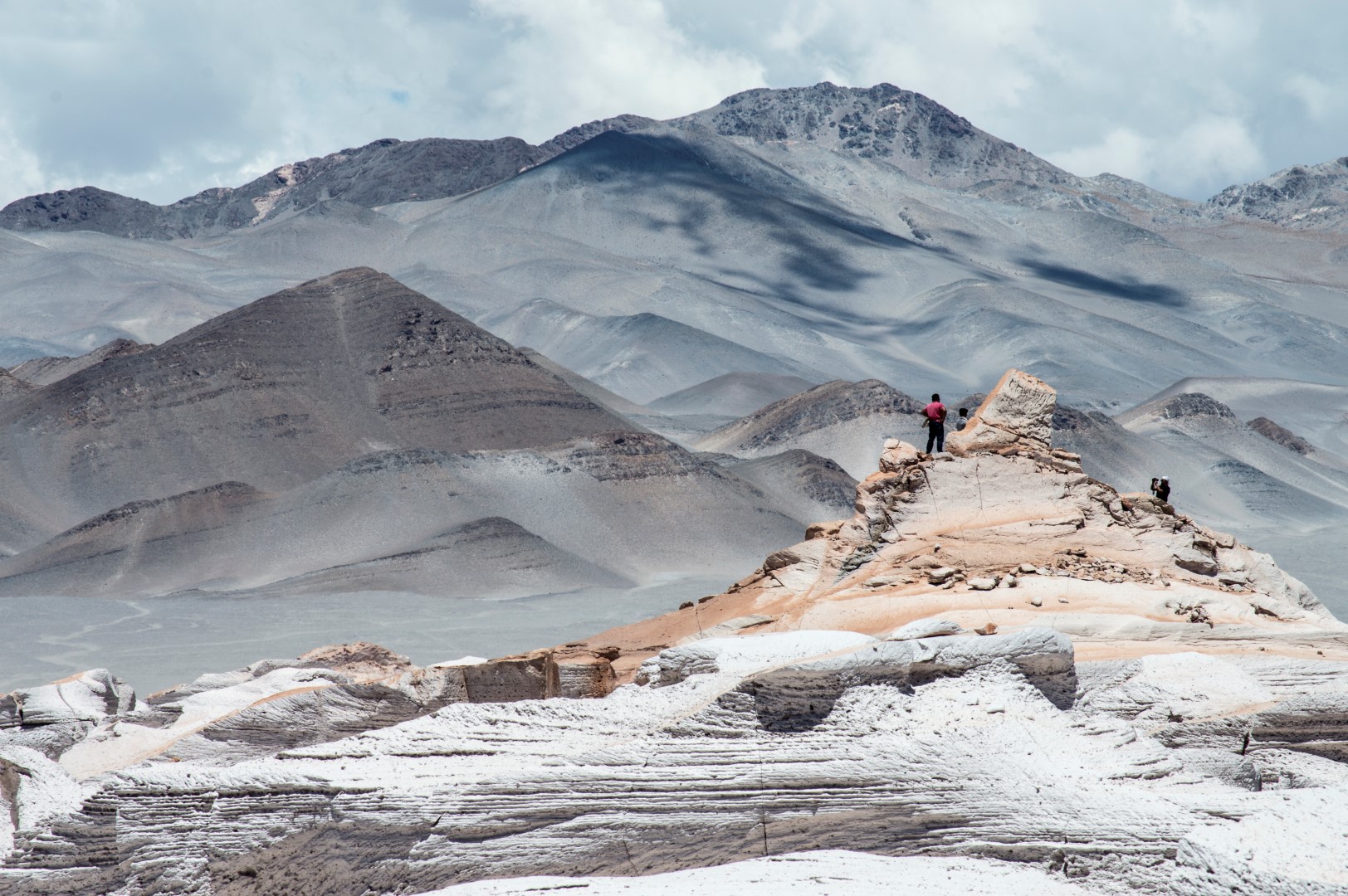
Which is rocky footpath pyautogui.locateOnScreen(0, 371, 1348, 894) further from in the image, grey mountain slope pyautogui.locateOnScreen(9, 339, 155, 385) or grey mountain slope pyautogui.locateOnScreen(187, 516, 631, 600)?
grey mountain slope pyautogui.locateOnScreen(9, 339, 155, 385)

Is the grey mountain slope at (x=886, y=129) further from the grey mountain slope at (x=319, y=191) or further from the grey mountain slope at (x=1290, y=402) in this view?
the grey mountain slope at (x=1290, y=402)

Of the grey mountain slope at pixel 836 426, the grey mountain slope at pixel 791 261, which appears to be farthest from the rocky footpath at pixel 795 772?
the grey mountain slope at pixel 791 261

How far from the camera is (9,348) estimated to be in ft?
235

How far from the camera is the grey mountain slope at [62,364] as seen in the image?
5031 centimetres

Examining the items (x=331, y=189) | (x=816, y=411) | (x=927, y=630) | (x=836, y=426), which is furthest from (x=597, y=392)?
(x=331, y=189)

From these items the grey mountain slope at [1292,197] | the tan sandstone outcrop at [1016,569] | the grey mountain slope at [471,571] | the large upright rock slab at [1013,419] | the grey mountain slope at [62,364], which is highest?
the grey mountain slope at [1292,197]

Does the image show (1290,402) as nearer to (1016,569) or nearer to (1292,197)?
(1016,569)

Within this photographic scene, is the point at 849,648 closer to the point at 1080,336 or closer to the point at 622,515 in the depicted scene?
the point at 622,515

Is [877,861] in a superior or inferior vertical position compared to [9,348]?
inferior

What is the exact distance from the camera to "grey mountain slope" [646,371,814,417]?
62406 millimetres

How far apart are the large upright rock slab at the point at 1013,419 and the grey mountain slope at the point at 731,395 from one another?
5056 cm

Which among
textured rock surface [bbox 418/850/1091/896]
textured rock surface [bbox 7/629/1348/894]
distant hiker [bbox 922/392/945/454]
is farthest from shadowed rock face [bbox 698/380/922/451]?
textured rock surface [bbox 418/850/1091/896]

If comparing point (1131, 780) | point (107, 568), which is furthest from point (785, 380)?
point (1131, 780)

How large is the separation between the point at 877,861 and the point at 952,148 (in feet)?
498
